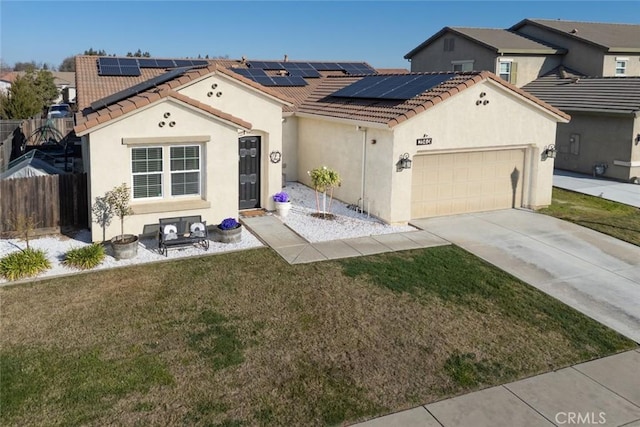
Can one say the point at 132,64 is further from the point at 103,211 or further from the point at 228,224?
the point at 228,224

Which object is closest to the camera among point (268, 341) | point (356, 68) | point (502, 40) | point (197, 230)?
point (268, 341)

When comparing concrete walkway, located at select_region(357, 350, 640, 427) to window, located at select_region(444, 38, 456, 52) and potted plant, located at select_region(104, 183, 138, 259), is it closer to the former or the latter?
potted plant, located at select_region(104, 183, 138, 259)

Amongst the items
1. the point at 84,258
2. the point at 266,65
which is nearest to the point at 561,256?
the point at 84,258

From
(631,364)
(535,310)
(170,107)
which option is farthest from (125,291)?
(631,364)

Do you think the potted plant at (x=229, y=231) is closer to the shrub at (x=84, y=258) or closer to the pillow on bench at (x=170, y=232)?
the pillow on bench at (x=170, y=232)

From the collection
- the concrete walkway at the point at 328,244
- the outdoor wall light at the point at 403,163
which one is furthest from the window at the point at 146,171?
the outdoor wall light at the point at 403,163

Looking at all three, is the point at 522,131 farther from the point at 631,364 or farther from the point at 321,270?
the point at 631,364

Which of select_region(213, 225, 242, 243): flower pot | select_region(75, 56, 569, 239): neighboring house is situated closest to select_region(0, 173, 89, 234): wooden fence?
select_region(75, 56, 569, 239): neighboring house
